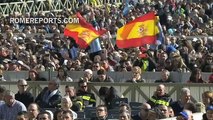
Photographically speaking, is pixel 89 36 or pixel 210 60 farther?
pixel 89 36

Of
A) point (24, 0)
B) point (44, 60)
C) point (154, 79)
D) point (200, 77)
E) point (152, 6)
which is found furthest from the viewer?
point (24, 0)

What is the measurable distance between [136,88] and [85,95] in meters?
2.00

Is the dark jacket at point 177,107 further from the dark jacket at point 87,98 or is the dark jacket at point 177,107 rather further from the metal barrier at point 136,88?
the metal barrier at point 136,88

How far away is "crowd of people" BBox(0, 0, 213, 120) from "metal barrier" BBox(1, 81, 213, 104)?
164 millimetres

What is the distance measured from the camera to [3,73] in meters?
24.8

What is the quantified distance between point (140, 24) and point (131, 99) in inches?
200

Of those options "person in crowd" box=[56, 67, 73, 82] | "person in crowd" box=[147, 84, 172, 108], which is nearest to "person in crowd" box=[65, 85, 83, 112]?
"person in crowd" box=[147, 84, 172, 108]

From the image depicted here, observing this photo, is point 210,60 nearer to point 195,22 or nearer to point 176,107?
point 176,107

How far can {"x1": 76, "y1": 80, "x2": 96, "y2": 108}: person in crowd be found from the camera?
2042cm

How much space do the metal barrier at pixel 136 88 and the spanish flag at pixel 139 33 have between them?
14.7 ft

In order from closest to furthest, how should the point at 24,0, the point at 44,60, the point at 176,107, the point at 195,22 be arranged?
the point at 176,107, the point at 44,60, the point at 195,22, the point at 24,0

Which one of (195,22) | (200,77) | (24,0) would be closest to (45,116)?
(200,77)

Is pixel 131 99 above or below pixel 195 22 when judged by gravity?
below

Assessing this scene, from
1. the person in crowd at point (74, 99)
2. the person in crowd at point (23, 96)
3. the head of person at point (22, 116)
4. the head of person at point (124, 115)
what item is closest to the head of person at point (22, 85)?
the person in crowd at point (23, 96)
